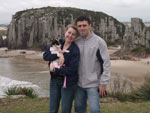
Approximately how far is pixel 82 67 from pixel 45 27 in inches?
2245

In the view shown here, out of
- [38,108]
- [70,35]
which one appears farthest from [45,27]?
[70,35]

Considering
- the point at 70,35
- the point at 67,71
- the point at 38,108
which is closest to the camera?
the point at 67,71

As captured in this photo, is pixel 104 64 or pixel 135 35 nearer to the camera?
pixel 104 64

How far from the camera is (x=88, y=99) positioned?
4199 millimetres

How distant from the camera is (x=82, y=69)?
4164mm

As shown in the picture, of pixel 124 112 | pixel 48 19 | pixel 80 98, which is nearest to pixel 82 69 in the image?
pixel 80 98

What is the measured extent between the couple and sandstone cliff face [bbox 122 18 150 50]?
1461 inches

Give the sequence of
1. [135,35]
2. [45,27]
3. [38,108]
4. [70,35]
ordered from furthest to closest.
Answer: [45,27] < [135,35] < [38,108] < [70,35]

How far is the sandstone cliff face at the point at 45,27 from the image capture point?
2373 inches

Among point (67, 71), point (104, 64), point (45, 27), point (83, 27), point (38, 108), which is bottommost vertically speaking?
point (38, 108)

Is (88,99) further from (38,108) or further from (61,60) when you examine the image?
(38,108)

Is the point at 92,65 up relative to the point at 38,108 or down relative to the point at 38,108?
up

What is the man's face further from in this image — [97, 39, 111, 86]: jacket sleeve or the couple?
[97, 39, 111, 86]: jacket sleeve

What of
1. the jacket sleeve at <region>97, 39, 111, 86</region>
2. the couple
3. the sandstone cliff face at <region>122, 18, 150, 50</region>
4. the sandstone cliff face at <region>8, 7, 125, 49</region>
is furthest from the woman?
the sandstone cliff face at <region>8, 7, 125, 49</region>
